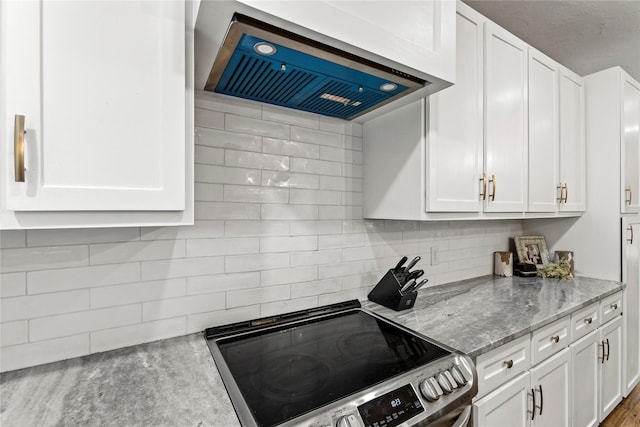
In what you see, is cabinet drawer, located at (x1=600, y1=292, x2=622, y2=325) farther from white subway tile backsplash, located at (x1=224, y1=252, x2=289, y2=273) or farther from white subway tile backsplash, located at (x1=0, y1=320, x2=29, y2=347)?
white subway tile backsplash, located at (x1=0, y1=320, x2=29, y2=347)

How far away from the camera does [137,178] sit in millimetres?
795

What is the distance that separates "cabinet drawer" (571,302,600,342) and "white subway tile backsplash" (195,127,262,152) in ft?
6.19

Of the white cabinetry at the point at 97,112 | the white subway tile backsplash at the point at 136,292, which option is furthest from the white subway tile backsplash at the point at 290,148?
the white subway tile backsplash at the point at 136,292

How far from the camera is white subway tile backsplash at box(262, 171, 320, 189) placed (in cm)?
138

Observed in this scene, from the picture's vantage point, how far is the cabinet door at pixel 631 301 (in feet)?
7.15

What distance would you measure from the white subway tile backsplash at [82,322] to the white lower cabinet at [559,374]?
1.30 m

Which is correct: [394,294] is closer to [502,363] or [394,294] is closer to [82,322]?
[502,363]

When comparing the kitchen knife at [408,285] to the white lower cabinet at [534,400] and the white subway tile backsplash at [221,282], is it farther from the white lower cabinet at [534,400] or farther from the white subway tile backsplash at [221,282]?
the white subway tile backsplash at [221,282]

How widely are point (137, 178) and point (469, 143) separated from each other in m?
1.44

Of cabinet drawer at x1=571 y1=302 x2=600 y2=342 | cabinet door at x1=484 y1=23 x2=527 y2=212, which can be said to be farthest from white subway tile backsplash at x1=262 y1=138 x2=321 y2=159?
cabinet drawer at x1=571 y1=302 x2=600 y2=342

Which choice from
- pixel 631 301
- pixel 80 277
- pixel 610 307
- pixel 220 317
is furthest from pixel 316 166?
pixel 631 301

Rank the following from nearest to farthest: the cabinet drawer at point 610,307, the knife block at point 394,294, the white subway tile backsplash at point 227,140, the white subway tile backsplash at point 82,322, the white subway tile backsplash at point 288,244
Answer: the white subway tile backsplash at point 82,322
the white subway tile backsplash at point 227,140
the white subway tile backsplash at point 288,244
the knife block at point 394,294
the cabinet drawer at point 610,307

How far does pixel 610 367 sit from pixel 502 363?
1452mm

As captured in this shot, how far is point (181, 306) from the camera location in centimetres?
120
